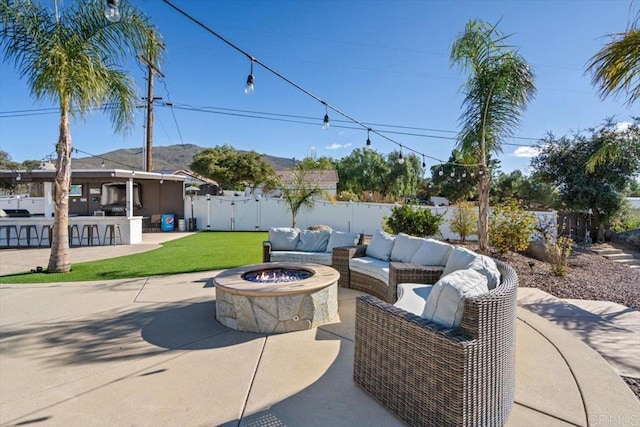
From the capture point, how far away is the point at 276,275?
4.46 meters

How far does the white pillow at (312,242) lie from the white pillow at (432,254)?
2162mm

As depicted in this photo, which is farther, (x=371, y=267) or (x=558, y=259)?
(x=558, y=259)

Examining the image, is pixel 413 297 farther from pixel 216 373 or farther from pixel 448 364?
pixel 216 373

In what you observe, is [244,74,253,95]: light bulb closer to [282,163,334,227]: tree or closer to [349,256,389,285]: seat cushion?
[349,256,389,285]: seat cushion

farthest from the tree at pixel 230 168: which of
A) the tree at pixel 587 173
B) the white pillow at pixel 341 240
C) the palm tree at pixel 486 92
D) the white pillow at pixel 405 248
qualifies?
the white pillow at pixel 405 248

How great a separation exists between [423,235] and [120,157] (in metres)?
71.3

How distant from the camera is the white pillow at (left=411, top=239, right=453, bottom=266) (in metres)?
4.31

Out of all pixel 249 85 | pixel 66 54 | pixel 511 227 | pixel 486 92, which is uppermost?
pixel 66 54

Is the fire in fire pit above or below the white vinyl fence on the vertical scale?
below

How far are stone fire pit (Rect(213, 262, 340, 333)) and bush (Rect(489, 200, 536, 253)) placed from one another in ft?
17.1

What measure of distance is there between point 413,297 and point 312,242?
3.26 meters

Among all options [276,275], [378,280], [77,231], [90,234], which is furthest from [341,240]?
[77,231]

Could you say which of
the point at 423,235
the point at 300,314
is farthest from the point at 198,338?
the point at 423,235

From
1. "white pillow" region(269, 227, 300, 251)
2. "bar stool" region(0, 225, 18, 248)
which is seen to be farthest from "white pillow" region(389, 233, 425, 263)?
"bar stool" region(0, 225, 18, 248)
